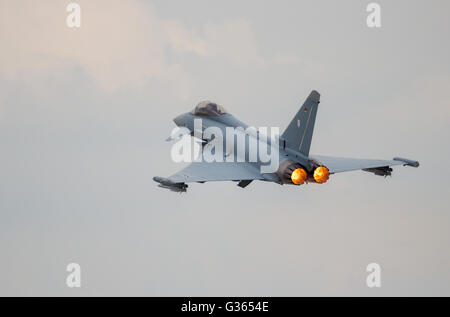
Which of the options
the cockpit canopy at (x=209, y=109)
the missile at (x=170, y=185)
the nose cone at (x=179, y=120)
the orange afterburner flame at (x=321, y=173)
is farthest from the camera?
the nose cone at (x=179, y=120)

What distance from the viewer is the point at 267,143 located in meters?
52.1

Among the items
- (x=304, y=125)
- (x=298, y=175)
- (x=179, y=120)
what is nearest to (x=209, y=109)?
(x=179, y=120)

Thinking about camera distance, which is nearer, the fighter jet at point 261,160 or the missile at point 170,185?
the fighter jet at point 261,160

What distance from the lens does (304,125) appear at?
49281 mm

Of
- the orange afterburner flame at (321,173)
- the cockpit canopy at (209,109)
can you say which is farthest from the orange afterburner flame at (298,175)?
the cockpit canopy at (209,109)

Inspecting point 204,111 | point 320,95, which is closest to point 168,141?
point 204,111

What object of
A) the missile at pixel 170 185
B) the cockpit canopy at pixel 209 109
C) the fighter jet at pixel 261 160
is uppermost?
the cockpit canopy at pixel 209 109

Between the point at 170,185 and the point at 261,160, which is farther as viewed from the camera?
the point at 261,160

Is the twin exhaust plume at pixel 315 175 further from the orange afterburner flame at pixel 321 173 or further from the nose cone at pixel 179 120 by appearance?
the nose cone at pixel 179 120

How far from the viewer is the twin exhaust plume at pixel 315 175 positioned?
49.4 meters

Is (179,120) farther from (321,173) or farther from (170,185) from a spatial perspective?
(321,173)

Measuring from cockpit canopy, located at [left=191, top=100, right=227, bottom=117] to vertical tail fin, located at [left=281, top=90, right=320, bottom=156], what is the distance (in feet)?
25.7

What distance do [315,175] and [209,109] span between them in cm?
1011

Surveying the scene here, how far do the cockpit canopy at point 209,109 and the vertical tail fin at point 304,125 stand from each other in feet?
25.7
